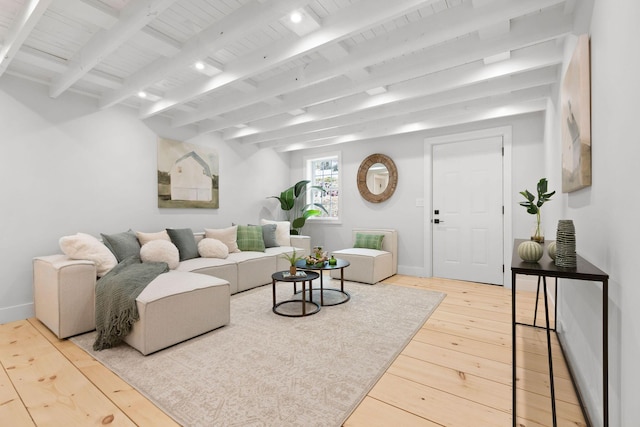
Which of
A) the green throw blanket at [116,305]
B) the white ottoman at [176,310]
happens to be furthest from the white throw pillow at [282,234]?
the green throw blanket at [116,305]

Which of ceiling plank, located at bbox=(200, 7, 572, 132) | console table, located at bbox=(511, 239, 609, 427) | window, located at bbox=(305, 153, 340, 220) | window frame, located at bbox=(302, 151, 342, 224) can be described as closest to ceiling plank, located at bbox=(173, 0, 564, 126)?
ceiling plank, located at bbox=(200, 7, 572, 132)

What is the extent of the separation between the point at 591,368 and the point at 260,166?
17.0ft

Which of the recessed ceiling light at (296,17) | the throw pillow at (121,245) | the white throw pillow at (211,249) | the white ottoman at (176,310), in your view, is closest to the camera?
the recessed ceiling light at (296,17)

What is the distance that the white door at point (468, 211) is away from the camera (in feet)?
13.9

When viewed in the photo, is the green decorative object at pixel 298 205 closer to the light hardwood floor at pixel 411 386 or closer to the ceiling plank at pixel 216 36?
the ceiling plank at pixel 216 36

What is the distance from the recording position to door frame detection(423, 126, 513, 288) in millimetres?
4113

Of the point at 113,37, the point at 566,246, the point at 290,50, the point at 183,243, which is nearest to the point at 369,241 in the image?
the point at 183,243

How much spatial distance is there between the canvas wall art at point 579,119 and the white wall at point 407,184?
2247 mm

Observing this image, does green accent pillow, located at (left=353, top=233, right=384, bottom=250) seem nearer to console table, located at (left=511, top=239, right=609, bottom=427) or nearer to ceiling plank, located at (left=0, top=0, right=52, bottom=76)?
console table, located at (left=511, top=239, right=609, bottom=427)

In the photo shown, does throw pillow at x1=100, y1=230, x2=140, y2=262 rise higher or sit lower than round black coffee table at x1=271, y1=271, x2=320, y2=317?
higher

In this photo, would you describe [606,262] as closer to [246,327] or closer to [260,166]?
[246,327]

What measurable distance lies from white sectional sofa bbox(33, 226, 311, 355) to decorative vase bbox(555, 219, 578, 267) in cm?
247

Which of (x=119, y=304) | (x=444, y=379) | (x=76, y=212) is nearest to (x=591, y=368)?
(x=444, y=379)

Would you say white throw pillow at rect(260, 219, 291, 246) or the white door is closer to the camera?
the white door
